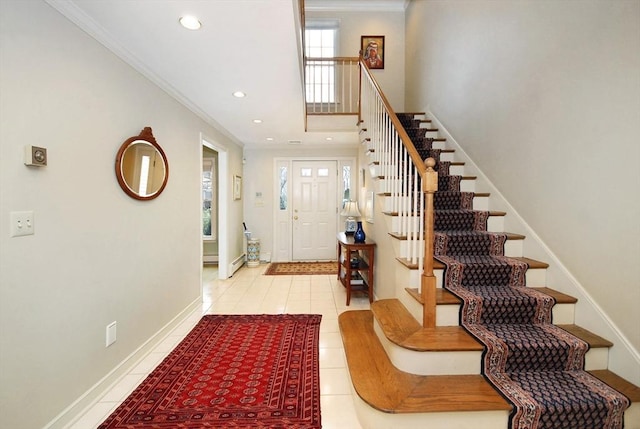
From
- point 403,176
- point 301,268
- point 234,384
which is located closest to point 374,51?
point 403,176

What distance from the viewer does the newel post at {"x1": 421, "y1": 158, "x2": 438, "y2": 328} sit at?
1880 mm

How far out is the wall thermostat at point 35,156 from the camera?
1.40 meters

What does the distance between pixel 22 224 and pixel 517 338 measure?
2767mm

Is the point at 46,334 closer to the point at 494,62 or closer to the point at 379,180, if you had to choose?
the point at 379,180

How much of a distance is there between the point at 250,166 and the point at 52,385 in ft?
15.7

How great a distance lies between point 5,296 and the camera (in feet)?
4.29

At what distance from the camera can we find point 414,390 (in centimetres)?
159

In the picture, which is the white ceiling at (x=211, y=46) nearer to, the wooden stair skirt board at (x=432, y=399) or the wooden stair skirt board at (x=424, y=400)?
the wooden stair skirt board at (x=432, y=399)

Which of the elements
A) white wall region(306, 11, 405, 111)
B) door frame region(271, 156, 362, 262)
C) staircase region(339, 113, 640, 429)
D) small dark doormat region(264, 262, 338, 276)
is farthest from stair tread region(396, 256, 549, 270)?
white wall region(306, 11, 405, 111)

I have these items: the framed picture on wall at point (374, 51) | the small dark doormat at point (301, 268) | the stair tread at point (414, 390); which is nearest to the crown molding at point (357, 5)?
the framed picture on wall at point (374, 51)

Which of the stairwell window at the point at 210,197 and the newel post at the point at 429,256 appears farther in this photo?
the stairwell window at the point at 210,197

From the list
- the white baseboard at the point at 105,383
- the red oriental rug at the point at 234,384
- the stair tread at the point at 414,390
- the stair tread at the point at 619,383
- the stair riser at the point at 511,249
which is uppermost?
the stair riser at the point at 511,249

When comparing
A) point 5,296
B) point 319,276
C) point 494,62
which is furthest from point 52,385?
point 494,62

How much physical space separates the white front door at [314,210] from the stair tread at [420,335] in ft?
12.6
